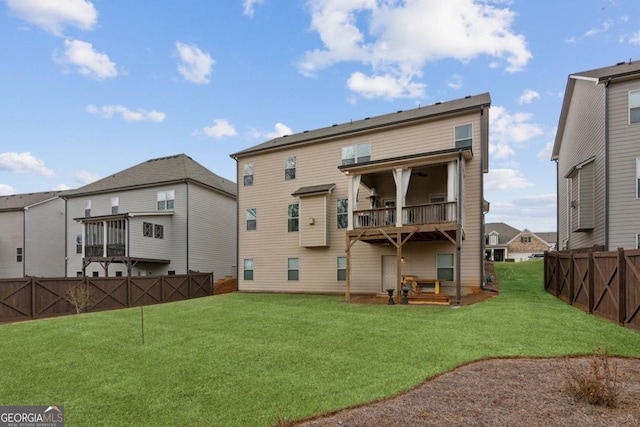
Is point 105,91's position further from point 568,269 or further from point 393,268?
point 568,269

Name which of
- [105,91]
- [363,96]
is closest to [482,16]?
[363,96]

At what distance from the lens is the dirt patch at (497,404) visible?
3875 mm

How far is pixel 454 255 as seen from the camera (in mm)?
14375

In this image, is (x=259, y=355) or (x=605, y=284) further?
(x=605, y=284)

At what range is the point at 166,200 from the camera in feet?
79.0

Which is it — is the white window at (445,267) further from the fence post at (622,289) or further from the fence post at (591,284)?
the fence post at (622,289)

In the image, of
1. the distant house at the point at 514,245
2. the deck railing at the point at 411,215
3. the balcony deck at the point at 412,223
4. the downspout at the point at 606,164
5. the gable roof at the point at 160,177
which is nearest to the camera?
the downspout at the point at 606,164

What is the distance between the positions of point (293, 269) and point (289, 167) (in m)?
5.59

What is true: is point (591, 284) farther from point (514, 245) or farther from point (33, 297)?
point (514, 245)

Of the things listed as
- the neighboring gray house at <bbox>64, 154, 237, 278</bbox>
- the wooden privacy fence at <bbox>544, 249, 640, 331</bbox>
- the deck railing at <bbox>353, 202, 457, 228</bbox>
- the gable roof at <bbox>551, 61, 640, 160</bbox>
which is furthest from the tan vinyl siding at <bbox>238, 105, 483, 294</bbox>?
the neighboring gray house at <bbox>64, 154, 237, 278</bbox>

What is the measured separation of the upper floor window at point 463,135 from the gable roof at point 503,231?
42324 millimetres

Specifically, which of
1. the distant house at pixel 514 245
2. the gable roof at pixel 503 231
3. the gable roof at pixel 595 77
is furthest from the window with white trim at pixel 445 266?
the gable roof at pixel 503 231

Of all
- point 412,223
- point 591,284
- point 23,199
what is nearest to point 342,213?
point 412,223

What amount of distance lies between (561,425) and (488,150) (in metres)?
16.5
